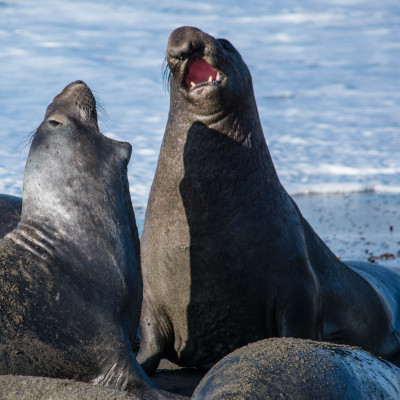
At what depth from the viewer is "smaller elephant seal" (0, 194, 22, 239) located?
5906mm

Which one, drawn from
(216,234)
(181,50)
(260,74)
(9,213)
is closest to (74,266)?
(216,234)

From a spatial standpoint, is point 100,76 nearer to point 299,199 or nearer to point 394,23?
point 299,199

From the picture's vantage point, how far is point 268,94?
707 inches

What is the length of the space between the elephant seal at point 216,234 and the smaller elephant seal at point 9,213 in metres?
1.29

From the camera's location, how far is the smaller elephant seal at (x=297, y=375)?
2.92 meters

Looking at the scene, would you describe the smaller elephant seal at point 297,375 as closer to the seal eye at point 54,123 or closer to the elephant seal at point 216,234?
the elephant seal at point 216,234

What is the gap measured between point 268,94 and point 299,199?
8035 mm

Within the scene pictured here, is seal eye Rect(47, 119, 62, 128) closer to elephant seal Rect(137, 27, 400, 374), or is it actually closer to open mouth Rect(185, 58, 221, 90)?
elephant seal Rect(137, 27, 400, 374)

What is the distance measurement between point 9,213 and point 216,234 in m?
1.97

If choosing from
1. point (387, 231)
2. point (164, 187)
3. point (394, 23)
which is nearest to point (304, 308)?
point (164, 187)

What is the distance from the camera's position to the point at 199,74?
513cm

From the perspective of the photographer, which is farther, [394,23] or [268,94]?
[394,23]

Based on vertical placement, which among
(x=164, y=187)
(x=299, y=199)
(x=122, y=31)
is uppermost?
(x=122, y=31)

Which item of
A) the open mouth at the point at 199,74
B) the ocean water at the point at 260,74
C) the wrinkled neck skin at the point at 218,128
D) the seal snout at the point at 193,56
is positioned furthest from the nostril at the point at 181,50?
the ocean water at the point at 260,74
